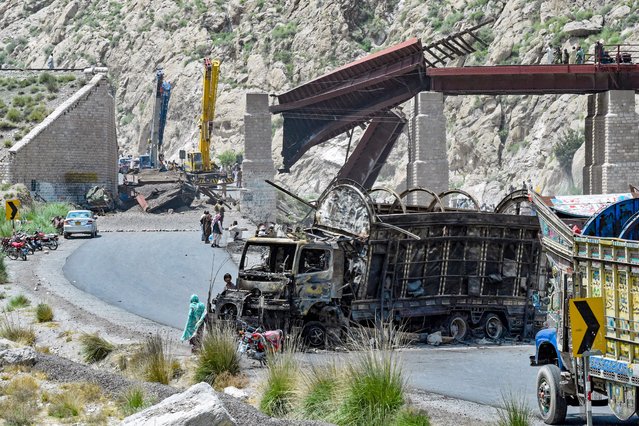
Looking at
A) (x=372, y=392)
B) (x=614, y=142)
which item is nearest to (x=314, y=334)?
(x=372, y=392)

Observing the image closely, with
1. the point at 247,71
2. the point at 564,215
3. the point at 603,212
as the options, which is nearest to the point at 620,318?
the point at 603,212

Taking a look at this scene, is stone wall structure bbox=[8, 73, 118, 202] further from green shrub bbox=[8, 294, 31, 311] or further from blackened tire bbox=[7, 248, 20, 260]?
green shrub bbox=[8, 294, 31, 311]

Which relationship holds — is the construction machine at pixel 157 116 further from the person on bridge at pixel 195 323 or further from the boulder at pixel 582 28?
the person on bridge at pixel 195 323

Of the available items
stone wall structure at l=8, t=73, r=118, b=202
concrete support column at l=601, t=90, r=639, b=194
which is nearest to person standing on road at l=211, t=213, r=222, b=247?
stone wall structure at l=8, t=73, r=118, b=202

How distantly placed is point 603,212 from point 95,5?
117 m

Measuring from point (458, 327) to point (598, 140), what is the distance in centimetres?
3618

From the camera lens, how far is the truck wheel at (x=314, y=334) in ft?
70.9

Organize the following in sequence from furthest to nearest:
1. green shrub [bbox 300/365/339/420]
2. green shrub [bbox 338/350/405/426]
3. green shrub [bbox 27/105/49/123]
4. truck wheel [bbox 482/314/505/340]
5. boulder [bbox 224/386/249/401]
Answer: green shrub [bbox 27/105/49/123], truck wheel [bbox 482/314/505/340], boulder [bbox 224/386/249/401], green shrub [bbox 300/365/339/420], green shrub [bbox 338/350/405/426]

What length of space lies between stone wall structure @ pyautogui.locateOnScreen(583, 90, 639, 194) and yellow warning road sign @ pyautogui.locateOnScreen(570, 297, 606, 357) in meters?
44.6

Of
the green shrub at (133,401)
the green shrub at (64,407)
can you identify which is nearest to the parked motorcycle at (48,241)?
the green shrub at (64,407)

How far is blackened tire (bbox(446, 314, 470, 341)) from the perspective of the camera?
76.1 feet

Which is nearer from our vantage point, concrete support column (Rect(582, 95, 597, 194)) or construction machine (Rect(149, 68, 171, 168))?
concrete support column (Rect(582, 95, 597, 194))

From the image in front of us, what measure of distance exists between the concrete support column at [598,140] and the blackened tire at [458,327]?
1372 inches

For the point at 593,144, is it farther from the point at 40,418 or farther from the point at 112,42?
the point at 112,42
